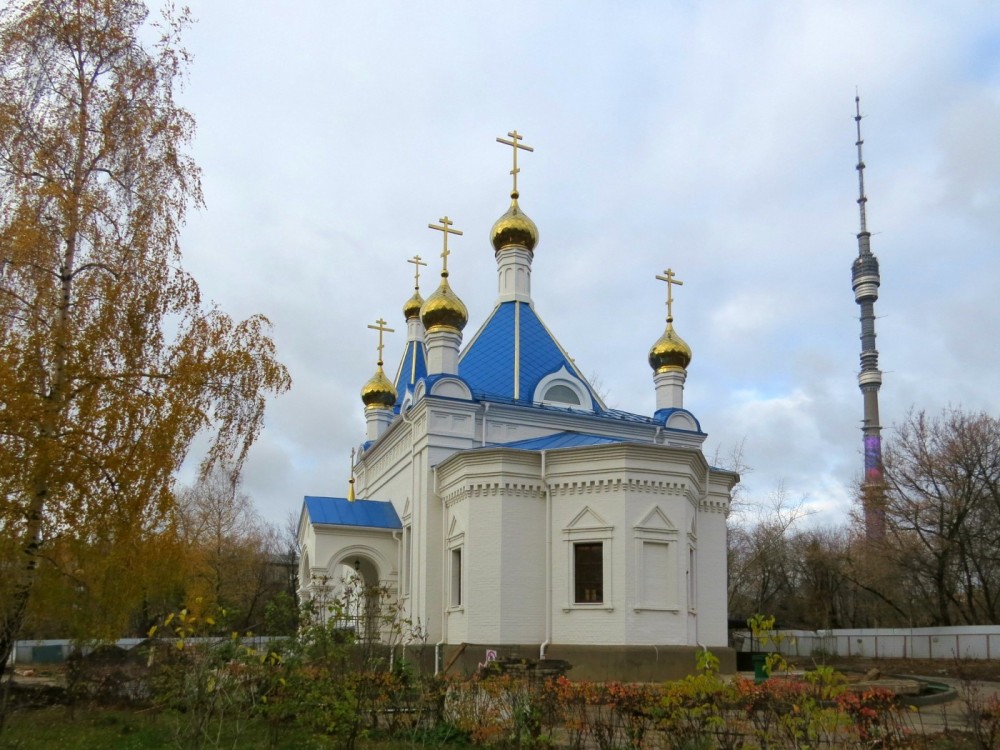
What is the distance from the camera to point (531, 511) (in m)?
16.2

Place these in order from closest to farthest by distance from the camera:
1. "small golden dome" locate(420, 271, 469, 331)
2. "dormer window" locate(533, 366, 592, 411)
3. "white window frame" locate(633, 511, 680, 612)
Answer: "white window frame" locate(633, 511, 680, 612) < "small golden dome" locate(420, 271, 469, 331) < "dormer window" locate(533, 366, 592, 411)

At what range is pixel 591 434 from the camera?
19.1m

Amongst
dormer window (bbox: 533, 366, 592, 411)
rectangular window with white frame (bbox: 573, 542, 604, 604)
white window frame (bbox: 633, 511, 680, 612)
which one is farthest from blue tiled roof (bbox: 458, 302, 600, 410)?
white window frame (bbox: 633, 511, 680, 612)

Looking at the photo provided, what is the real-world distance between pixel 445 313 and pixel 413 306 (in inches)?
450

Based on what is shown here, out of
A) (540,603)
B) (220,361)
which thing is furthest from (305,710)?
(540,603)

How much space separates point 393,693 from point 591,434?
11460 mm

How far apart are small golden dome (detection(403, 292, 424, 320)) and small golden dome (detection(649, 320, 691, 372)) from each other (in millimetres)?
10740

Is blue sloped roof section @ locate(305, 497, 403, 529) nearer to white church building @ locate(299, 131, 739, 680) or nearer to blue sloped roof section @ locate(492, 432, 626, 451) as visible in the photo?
white church building @ locate(299, 131, 739, 680)

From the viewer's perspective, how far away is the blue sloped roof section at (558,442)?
651 inches

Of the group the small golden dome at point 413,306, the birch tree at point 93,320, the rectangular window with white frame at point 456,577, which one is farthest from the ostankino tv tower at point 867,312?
the birch tree at point 93,320

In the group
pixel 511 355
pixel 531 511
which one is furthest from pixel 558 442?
pixel 511 355

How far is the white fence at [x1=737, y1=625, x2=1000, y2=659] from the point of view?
23359mm

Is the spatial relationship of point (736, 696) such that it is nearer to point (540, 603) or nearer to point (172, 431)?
point (172, 431)

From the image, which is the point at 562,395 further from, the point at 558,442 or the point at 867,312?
the point at 867,312
